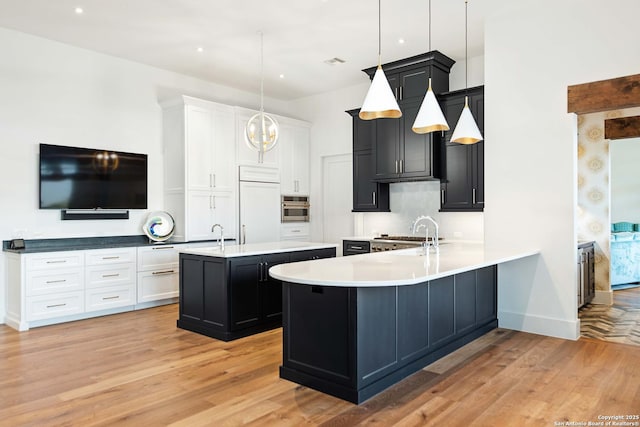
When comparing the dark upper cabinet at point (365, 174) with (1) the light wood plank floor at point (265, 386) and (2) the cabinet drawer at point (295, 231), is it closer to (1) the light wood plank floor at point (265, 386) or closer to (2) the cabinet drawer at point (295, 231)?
(2) the cabinet drawer at point (295, 231)

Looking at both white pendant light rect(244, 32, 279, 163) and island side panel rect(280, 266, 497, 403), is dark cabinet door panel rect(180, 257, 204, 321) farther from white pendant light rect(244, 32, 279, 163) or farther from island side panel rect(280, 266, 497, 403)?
island side panel rect(280, 266, 497, 403)

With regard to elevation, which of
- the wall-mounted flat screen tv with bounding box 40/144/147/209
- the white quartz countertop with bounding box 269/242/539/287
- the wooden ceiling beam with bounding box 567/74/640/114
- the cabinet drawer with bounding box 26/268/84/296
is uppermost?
the wooden ceiling beam with bounding box 567/74/640/114

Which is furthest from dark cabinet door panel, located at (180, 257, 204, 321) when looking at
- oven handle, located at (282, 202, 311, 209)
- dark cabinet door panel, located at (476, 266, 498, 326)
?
oven handle, located at (282, 202, 311, 209)

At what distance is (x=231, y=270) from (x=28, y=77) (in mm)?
3395

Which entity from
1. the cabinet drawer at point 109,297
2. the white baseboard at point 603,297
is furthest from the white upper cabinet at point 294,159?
the white baseboard at point 603,297

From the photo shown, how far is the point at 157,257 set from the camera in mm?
5789

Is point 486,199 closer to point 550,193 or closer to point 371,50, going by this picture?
point 550,193

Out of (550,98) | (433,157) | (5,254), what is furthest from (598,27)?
(5,254)

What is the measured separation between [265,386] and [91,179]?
12.6 ft

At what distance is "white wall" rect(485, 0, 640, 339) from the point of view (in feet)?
13.3

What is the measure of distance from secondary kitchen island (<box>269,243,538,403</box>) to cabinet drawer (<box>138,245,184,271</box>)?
10.1ft

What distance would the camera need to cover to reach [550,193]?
14.2 ft

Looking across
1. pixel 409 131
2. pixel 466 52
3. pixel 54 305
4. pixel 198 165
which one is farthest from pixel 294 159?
pixel 54 305

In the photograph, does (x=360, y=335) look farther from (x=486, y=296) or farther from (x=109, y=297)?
(x=109, y=297)
